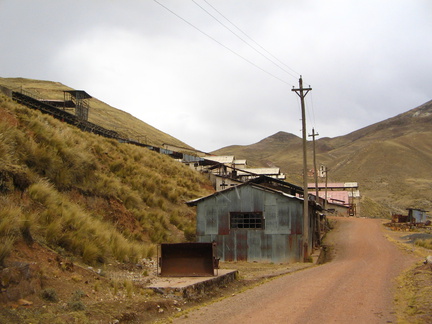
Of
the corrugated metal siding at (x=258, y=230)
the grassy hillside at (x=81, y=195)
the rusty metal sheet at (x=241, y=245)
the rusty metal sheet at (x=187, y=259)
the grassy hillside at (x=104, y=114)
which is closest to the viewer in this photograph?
the grassy hillside at (x=81, y=195)

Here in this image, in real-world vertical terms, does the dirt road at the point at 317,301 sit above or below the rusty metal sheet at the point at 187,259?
below

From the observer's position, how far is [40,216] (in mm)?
13117

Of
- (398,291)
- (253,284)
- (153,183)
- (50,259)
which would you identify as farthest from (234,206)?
(50,259)

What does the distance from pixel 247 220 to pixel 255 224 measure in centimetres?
50

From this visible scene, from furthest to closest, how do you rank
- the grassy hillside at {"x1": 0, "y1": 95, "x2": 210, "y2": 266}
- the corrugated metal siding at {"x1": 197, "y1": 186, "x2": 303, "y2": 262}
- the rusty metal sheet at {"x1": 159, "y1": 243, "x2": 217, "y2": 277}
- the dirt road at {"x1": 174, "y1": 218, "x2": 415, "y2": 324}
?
1. the corrugated metal siding at {"x1": 197, "y1": 186, "x2": 303, "y2": 262}
2. the rusty metal sheet at {"x1": 159, "y1": 243, "x2": 217, "y2": 277}
3. the grassy hillside at {"x1": 0, "y1": 95, "x2": 210, "y2": 266}
4. the dirt road at {"x1": 174, "y1": 218, "x2": 415, "y2": 324}

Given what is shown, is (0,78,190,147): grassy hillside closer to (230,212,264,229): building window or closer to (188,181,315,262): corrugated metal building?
(188,181,315,262): corrugated metal building

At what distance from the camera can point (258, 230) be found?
2381cm

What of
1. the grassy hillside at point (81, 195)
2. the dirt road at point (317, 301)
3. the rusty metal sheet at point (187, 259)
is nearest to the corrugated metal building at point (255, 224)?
the grassy hillside at point (81, 195)

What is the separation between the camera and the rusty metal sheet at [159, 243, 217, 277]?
47.6 feet

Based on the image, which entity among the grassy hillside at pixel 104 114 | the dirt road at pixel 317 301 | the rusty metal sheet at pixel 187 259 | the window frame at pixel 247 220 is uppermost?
the grassy hillside at pixel 104 114

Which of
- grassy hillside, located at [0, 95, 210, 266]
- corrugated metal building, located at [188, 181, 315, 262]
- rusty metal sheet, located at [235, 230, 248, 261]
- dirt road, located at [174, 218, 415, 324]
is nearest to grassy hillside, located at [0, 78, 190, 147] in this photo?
grassy hillside, located at [0, 95, 210, 266]

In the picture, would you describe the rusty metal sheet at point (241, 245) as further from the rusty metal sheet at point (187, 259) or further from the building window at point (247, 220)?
the rusty metal sheet at point (187, 259)

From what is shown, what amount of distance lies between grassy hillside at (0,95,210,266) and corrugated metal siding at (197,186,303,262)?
83.8 inches

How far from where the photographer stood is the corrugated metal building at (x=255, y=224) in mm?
23500
